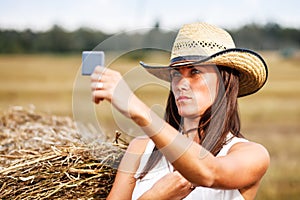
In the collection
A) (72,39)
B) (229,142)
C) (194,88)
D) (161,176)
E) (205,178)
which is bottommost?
(72,39)

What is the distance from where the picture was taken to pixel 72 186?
3.25 meters

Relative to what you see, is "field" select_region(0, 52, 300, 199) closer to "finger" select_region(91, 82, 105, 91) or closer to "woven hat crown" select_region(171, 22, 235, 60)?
"woven hat crown" select_region(171, 22, 235, 60)

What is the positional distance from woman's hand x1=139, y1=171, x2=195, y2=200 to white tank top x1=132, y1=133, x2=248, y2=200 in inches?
1.7

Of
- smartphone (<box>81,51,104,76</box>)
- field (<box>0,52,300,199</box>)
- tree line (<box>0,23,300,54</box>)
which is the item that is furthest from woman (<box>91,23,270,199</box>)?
tree line (<box>0,23,300,54</box>)

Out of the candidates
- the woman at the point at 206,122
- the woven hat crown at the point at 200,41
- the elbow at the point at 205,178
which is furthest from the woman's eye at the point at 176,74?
the elbow at the point at 205,178

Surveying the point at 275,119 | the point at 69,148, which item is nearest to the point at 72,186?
the point at 69,148

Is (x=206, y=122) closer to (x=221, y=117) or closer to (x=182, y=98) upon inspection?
(x=221, y=117)

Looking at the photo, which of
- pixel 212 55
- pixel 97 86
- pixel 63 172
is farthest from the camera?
pixel 63 172

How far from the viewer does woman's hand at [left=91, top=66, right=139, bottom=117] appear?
1.84m

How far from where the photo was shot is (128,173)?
313cm

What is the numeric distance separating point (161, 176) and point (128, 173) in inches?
8.5

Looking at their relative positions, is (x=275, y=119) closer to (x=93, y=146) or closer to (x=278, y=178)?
(x=278, y=178)

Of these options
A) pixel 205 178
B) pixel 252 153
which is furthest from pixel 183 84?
→ pixel 205 178

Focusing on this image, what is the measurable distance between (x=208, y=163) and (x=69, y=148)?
1.34m
